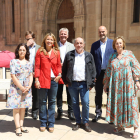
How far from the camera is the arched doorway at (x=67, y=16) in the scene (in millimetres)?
11261

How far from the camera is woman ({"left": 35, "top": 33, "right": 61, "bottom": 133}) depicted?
3.59m

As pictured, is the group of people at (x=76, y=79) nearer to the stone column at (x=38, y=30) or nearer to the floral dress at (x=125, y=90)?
the floral dress at (x=125, y=90)

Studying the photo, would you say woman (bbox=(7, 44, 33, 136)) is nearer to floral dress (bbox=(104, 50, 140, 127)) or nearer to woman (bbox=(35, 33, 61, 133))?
woman (bbox=(35, 33, 61, 133))

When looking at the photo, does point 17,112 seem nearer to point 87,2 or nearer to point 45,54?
point 45,54

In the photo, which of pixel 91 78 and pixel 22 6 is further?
pixel 22 6

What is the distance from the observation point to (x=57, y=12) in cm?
1207

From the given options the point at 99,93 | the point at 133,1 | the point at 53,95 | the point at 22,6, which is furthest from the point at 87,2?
the point at 53,95

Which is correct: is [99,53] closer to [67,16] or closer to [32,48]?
[32,48]

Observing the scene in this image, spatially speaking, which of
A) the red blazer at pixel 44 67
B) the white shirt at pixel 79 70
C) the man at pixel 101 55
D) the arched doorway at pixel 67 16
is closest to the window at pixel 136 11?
the arched doorway at pixel 67 16

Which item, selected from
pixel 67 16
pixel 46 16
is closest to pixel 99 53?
pixel 67 16

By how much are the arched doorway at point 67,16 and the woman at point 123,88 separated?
7916mm

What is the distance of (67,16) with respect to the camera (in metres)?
11.6

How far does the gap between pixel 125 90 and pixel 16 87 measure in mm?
2025

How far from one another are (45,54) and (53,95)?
0.83m
